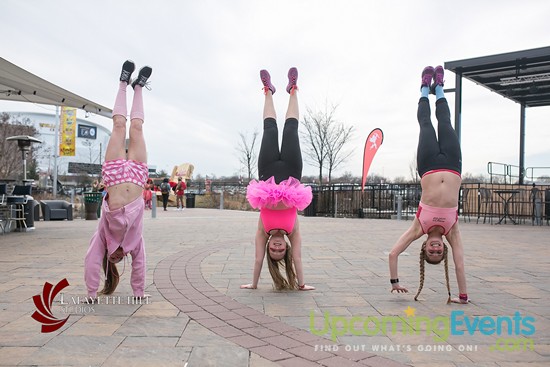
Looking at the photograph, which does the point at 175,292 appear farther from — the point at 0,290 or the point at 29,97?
the point at 29,97

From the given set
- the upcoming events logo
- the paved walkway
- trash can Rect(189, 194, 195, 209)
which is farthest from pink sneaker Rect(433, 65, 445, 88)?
trash can Rect(189, 194, 195, 209)

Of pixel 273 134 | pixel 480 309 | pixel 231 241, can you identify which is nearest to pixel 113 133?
pixel 273 134

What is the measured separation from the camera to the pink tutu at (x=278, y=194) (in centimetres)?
428

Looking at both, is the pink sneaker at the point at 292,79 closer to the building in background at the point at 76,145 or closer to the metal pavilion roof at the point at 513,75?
the metal pavilion roof at the point at 513,75

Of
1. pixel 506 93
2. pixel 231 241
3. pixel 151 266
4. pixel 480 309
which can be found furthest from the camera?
pixel 506 93

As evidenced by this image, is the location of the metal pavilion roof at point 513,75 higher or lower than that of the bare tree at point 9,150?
higher

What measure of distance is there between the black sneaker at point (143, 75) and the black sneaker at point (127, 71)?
8cm

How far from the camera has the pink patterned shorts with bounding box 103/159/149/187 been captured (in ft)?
12.8

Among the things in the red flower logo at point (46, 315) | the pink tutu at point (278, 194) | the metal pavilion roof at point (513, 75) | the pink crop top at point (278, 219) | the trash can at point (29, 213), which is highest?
the metal pavilion roof at point (513, 75)

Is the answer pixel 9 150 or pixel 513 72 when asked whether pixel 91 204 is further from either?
pixel 513 72

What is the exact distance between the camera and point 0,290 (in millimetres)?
4293

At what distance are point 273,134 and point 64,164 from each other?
59076mm

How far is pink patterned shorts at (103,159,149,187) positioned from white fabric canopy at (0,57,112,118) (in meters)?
4.54

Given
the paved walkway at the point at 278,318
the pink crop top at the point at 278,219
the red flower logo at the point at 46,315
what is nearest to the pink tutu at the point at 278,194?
the pink crop top at the point at 278,219
